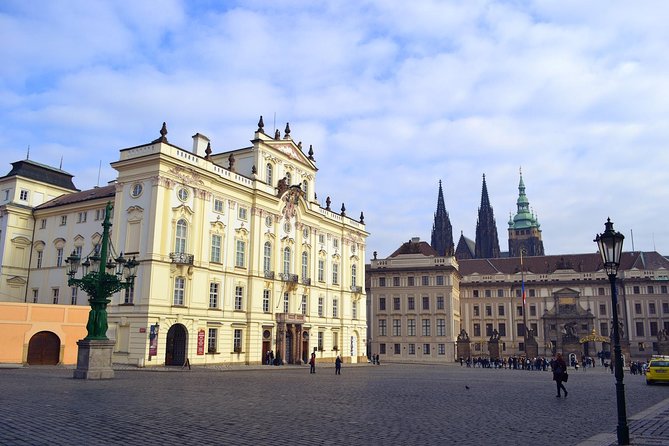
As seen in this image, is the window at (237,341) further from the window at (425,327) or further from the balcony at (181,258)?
the window at (425,327)

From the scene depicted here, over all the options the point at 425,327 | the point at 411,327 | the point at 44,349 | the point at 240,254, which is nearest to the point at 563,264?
the point at 425,327

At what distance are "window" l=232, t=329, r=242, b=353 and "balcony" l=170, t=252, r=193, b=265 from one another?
27.4ft

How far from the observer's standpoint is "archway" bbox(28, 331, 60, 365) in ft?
122

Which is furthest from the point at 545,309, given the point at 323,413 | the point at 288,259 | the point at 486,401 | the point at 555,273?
the point at 323,413

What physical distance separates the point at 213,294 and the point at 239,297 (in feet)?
10.5

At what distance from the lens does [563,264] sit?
99.7 meters

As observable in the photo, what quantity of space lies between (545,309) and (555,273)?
6.61 m

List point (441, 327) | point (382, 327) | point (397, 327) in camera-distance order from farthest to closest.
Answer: point (382, 327) < point (397, 327) < point (441, 327)

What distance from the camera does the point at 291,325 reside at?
52562 millimetres

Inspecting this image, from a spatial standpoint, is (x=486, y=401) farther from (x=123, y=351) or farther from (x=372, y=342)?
(x=372, y=342)

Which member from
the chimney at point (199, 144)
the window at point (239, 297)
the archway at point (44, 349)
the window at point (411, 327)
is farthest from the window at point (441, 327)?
the archway at point (44, 349)

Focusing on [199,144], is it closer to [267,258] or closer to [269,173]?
[269,173]

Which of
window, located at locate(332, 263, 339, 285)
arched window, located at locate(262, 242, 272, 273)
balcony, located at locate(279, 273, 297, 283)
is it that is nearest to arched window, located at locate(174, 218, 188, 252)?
arched window, located at locate(262, 242, 272, 273)

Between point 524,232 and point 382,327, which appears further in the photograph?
point 524,232
